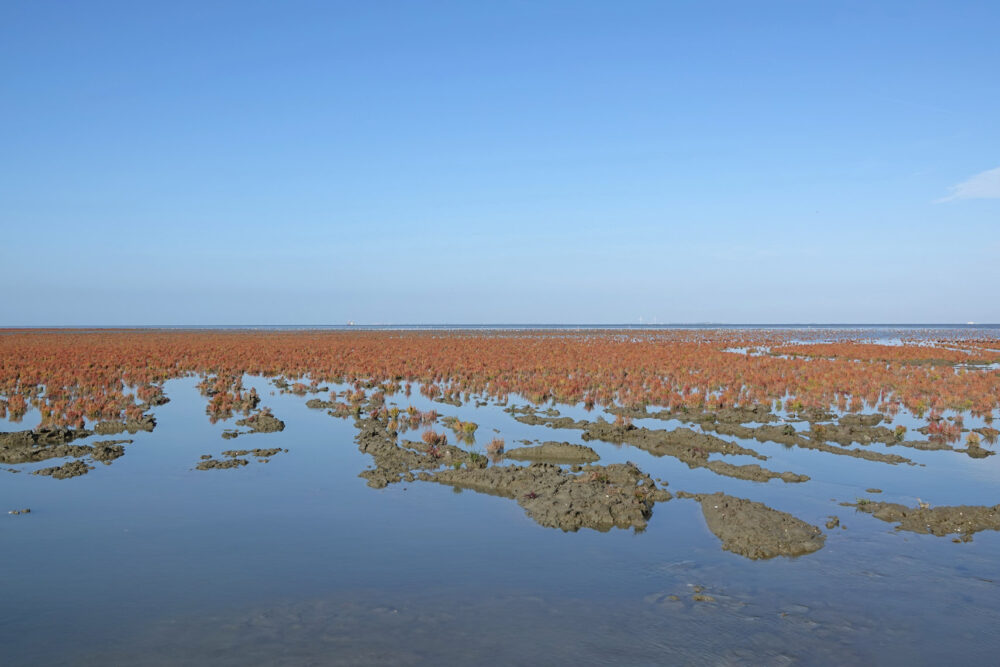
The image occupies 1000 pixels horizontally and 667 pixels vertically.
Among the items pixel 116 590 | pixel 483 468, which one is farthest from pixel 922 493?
pixel 116 590

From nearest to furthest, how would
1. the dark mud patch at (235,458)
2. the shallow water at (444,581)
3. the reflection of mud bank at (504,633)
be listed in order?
the reflection of mud bank at (504,633), the shallow water at (444,581), the dark mud patch at (235,458)

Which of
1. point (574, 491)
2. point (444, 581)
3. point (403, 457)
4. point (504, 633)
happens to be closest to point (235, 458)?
point (403, 457)

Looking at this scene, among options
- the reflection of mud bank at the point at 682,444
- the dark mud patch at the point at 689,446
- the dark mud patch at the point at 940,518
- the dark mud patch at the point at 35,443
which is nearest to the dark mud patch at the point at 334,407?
the reflection of mud bank at the point at 682,444

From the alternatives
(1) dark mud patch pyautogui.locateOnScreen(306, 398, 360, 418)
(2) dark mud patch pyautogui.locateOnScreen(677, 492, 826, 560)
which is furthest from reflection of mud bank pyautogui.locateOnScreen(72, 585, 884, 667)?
(1) dark mud patch pyautogui.locateOnScreen(306, 398, 360, 418)

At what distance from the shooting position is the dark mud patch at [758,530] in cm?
853

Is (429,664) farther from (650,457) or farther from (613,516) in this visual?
(650,457)

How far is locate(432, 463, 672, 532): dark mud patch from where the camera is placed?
32.2 ft

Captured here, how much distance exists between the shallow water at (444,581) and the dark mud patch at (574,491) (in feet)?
1.00

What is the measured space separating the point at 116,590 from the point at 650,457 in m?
10.7

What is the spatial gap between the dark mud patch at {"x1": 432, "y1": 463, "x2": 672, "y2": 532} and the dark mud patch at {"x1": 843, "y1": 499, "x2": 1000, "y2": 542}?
344cm

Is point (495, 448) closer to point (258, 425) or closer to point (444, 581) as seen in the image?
point (444, 581)

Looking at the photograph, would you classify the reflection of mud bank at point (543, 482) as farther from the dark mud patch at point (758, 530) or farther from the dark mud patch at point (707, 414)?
the dark mud patch at point (707, 414)

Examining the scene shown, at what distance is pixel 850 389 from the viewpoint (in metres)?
25.7

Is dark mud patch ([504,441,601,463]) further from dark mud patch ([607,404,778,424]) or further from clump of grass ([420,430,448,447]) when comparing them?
dark mud patch ([607,404,778,424])
